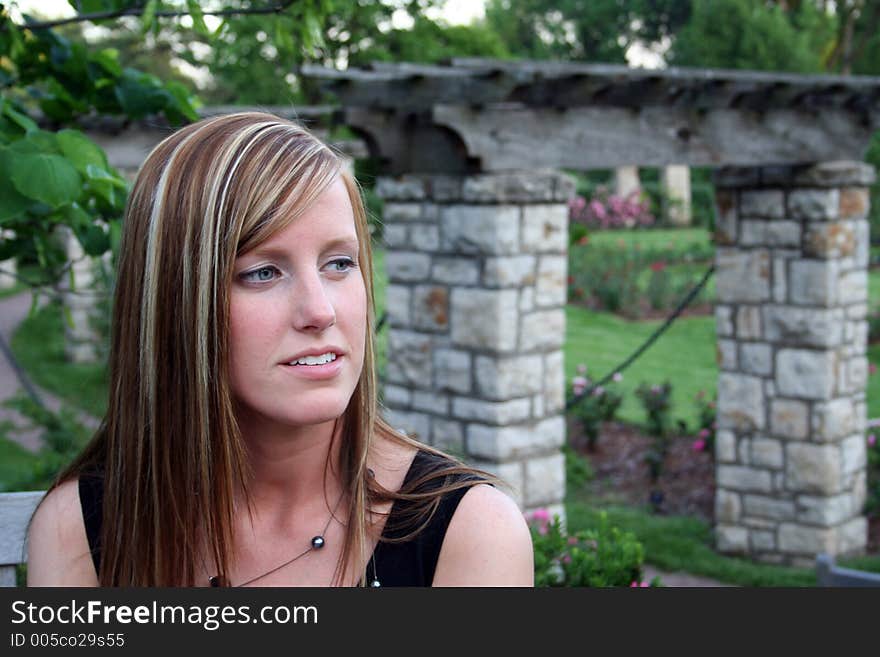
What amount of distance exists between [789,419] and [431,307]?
252cm

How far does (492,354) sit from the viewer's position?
5.59 meters

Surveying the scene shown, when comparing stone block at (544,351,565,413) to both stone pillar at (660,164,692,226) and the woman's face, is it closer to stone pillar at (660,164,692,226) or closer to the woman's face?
the woman's face

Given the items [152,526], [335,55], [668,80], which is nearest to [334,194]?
[152,526]

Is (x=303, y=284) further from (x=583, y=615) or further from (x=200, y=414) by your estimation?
(x=583, y=615)

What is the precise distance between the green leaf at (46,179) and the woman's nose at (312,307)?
1.09 meters

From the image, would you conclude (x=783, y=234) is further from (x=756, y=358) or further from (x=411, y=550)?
(x=411, y=550)

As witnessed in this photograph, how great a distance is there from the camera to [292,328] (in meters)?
1.57

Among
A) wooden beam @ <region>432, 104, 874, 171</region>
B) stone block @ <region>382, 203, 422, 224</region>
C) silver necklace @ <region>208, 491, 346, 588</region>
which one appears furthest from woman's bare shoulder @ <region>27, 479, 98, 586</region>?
stone block @ <region>382, 203, 422, 224</region>

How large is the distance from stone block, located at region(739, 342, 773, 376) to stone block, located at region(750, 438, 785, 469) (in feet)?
1.42

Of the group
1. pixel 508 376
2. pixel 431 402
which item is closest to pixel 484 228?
pixel 508 376

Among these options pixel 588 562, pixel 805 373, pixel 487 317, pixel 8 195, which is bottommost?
pixel 805 373

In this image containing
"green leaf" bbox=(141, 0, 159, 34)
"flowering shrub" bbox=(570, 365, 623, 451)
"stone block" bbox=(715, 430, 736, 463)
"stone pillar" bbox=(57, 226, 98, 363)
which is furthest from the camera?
"stone pillar" bbox=(57, 226, 98, 363)

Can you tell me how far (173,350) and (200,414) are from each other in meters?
0.10

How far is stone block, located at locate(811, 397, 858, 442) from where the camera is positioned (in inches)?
268
